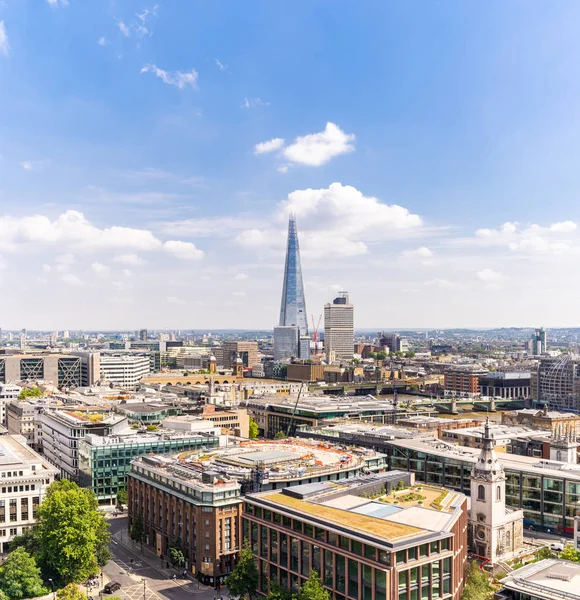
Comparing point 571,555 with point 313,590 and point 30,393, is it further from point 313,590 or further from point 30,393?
point 30,393

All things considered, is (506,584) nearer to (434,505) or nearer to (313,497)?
(434,505)

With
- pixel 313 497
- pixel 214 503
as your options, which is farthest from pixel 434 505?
pixel 214 503

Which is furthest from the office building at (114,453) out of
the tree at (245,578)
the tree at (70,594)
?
the tree at (70,594)

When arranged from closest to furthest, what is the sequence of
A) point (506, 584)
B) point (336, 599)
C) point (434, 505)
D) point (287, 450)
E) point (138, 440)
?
point (506, 584) < point (336, 599) < point (434, 505) < point (287, 450) < point (138, 440)

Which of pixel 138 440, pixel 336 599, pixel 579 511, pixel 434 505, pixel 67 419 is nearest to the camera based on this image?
pixel 336 599

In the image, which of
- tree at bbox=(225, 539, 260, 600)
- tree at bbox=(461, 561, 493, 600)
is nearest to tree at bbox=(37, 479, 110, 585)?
tree at bbox=(225, 539, 260, 600)

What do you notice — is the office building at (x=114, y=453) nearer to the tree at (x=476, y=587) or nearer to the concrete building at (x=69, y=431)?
the concrete building at (x=69, y=431)
